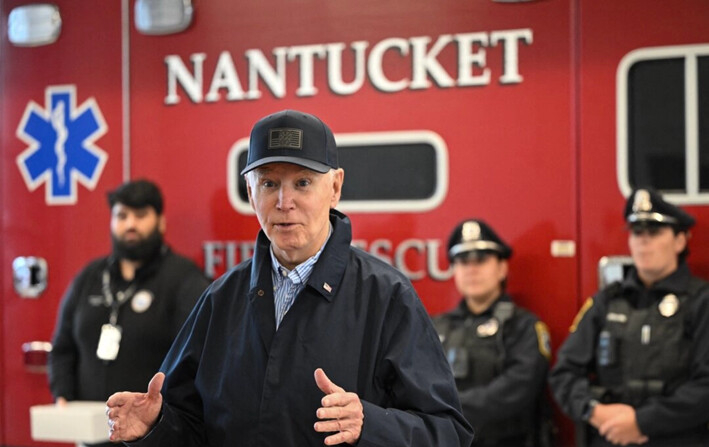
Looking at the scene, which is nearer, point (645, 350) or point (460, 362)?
point (645, 350)

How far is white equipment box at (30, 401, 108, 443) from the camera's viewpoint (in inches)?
145

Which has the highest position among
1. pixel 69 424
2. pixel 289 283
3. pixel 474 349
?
pixel 289 283

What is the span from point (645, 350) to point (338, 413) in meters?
1.95

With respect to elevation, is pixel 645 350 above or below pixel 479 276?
below

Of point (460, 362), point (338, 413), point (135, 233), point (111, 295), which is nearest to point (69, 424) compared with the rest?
point (111, 295)

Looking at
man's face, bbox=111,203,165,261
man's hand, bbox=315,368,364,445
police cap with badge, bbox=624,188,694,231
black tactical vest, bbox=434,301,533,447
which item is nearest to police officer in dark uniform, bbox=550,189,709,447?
police cap with badge, bbox=624,188,694,231

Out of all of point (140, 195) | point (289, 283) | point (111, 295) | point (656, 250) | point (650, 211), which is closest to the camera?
point (289, 283)

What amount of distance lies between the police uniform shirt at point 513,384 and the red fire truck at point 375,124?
0.07 meters

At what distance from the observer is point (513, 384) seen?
365 cm

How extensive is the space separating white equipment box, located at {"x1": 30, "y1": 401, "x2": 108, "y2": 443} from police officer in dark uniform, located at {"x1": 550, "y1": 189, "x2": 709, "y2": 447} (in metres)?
1.62

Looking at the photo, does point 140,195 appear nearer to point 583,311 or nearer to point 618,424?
point 583,311

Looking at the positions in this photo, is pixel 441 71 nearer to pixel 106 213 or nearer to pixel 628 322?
pixel 628 322

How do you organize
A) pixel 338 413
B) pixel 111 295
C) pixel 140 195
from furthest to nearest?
1. pixel 111 295
2. pixel 140 195
3. pixel 338 413

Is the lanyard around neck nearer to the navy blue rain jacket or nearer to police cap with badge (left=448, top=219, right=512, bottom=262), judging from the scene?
police cap with badge (left=448, top=219, right=512, bottom=262)
